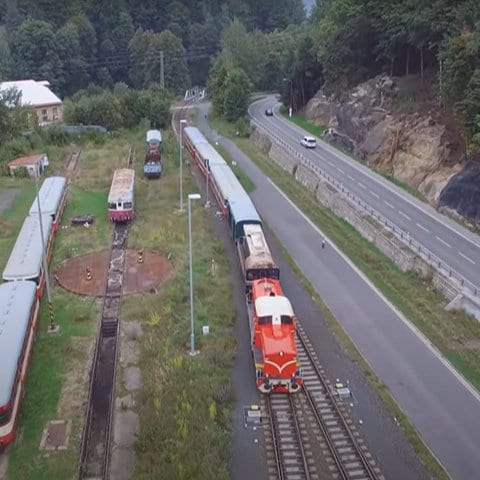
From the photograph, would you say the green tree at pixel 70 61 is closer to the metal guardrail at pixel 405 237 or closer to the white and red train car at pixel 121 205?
the metal guardrail at pixel 405 237

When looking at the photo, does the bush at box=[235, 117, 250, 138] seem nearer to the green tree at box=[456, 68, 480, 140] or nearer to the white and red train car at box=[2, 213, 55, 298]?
the green tree at box=[456, 68, 480, 140]

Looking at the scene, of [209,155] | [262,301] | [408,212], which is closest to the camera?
[262,301]

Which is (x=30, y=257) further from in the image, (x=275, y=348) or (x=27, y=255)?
(x=275, y=348)

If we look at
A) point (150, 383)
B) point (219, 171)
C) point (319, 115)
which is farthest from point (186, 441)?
point (319, 115)

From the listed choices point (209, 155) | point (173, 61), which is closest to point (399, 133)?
point (209, 155)

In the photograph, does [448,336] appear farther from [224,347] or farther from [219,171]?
[219,171]

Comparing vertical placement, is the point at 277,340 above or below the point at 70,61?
below
